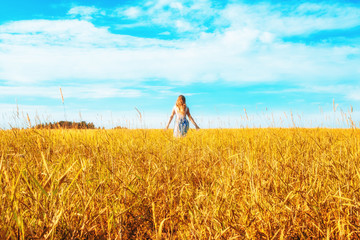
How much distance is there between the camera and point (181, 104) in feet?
23.9

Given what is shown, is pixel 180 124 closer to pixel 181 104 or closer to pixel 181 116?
pixel 181 116

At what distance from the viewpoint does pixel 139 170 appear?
8.95 ft

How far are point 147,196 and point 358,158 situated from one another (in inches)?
112

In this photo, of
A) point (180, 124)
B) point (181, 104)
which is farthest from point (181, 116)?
point (181, 104)

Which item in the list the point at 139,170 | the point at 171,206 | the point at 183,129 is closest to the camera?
the point at 171,206

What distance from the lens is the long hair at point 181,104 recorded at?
7215mm

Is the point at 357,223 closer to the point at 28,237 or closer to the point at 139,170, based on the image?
the point at 139,170

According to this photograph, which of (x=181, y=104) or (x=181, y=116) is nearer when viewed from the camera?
(x=181, y=116)

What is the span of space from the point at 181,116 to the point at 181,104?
0.37m

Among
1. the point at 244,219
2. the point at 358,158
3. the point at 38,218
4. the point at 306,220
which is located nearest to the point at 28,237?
the point at 38,218

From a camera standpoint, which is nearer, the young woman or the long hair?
the young woman

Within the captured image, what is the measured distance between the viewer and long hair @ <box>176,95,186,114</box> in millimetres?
7215

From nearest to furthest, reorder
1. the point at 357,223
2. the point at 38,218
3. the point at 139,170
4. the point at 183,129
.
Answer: the point at 38,218, the point at 357,223, the point at 139,170, the point at 183,129

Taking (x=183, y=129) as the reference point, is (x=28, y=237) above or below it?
below
